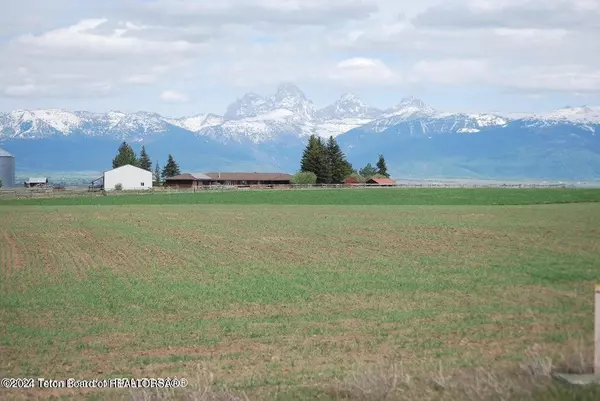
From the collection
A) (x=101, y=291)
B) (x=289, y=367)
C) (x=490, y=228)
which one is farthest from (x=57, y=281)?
(x=490, y=228)

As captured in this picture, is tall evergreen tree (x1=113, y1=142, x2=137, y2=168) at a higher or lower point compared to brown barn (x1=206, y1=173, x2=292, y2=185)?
higher

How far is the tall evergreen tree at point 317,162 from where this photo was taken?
493 ft

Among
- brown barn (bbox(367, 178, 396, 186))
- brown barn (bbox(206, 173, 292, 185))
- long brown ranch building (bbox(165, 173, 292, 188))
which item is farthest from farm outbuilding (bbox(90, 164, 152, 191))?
brown barn (bbox(367, 178, 396, 186))

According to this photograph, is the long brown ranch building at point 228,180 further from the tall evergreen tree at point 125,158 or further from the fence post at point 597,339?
the fence post at point 597,339

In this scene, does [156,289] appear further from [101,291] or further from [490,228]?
[490,228]

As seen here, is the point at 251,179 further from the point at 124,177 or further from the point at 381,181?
the point at 124,177

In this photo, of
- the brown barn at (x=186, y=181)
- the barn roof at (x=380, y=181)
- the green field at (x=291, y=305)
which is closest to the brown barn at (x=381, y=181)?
the barn roof at (x=380, y=181)

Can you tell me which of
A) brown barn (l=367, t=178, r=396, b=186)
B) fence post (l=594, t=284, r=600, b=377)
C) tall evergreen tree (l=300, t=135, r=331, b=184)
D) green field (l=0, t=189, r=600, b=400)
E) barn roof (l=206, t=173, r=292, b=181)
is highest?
tall evergreen tree (l=300, t=135, r=331, b=184)

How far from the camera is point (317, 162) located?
151 m

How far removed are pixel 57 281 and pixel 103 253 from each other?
8.48m

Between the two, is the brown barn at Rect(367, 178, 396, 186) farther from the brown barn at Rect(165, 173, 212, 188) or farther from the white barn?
the white barn

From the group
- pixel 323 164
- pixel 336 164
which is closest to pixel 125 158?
pixel 323 164

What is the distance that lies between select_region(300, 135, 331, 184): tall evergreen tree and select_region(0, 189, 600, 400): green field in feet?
362

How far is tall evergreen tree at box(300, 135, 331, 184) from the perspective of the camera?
493 ft
